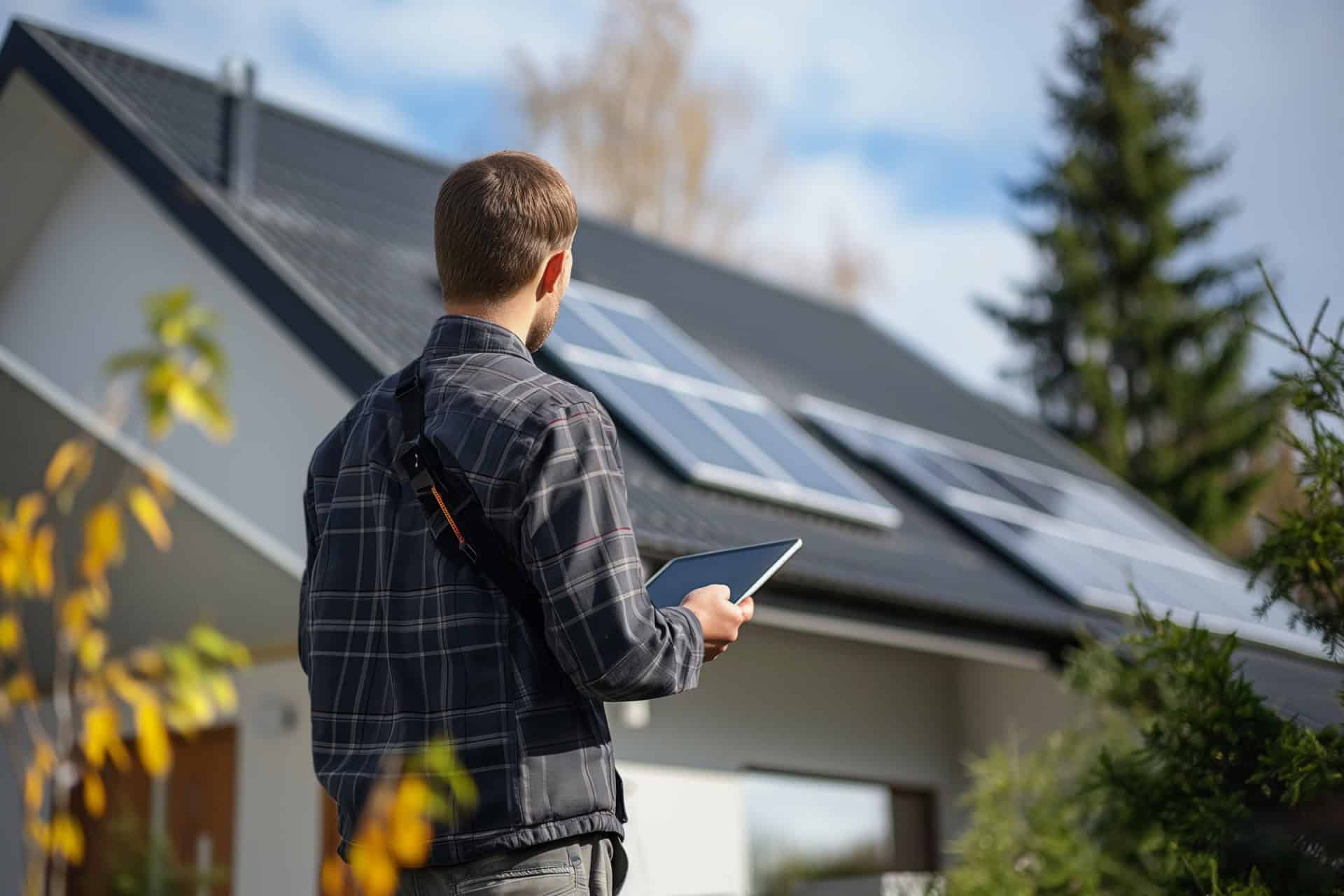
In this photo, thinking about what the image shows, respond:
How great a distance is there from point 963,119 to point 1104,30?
8.39 meters

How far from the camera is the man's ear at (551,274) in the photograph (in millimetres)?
2525

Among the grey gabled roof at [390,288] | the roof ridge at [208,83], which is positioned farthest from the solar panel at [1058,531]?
the roof ridge at [208,83]

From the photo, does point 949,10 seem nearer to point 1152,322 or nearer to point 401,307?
point 1152,322

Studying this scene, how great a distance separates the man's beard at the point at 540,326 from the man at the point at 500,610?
8 cm

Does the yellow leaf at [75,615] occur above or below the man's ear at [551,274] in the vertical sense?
below

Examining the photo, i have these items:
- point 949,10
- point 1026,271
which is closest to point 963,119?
point 949,10

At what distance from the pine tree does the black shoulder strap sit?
72.7ft

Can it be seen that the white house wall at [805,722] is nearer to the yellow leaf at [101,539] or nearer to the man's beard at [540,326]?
the man's beard at [540,326]

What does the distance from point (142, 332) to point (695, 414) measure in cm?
299

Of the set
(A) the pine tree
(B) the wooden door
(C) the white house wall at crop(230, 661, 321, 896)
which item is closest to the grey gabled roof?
(C) the white house wall at crop(230, 661, 321, 896)

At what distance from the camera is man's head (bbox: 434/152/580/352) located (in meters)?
2.44

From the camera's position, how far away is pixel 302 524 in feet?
22.0

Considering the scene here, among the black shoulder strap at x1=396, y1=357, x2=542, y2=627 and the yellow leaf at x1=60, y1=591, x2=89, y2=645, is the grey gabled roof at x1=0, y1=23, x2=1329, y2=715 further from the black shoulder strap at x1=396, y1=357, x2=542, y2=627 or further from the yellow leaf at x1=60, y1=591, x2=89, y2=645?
the yellow leaf at x1=60, y1=591, x2=89, y2=645

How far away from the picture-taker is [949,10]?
32.1 m
